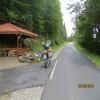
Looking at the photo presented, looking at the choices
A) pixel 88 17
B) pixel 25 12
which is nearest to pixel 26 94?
pixel 88 17

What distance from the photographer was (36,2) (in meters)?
46.1

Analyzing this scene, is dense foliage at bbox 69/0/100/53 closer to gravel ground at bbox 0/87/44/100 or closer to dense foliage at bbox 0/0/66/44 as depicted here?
dense foliage at bbox 0/0/66/44

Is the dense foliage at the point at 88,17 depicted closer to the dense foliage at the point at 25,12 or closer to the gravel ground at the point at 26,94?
the dense foliage at the point at 25,12

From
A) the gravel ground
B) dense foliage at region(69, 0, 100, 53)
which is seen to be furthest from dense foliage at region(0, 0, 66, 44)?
the gravel ground

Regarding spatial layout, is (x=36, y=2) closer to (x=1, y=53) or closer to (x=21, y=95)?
(x=1, y=53)

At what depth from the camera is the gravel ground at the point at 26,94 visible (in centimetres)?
945

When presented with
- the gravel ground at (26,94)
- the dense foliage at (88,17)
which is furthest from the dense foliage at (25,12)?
the gravel ground at (26,94)

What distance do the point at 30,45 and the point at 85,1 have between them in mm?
13364

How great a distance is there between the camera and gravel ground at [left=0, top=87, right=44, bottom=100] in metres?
9.45

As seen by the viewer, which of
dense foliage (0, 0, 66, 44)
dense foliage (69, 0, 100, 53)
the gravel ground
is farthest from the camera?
dense foliage (0, 0, 66, 44)

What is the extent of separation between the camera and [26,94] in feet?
32.9

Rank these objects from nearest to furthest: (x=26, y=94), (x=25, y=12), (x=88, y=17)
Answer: (x=26, y=94), (x=88, y=17), (x=25, y=12)

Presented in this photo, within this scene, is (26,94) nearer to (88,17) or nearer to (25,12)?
(88,17)

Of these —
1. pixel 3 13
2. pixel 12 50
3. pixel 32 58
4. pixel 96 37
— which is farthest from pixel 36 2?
pixel 32 58
